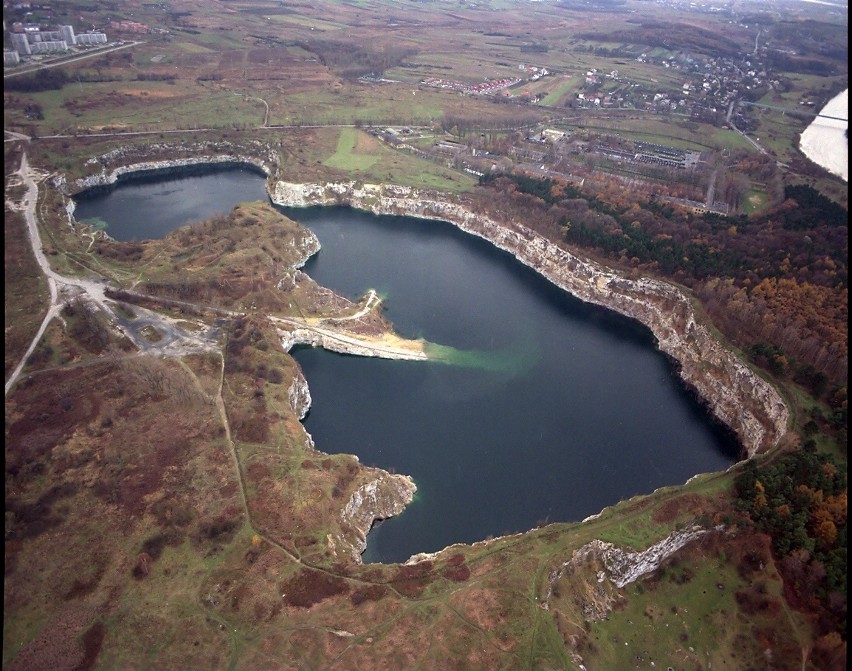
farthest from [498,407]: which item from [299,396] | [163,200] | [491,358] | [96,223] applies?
[163,200]

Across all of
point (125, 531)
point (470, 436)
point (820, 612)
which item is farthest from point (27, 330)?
point (820, 612)

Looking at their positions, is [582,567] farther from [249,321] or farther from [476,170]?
[476,170]

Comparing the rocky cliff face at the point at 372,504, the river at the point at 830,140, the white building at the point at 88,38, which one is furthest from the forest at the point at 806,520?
the white building at the point at 88,38

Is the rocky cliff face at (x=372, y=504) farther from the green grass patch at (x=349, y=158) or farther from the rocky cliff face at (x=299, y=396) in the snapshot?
the green grass patch at (x=349, y=158)

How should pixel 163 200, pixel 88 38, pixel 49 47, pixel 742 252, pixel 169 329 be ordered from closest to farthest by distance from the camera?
pixel 169 329
pixel 742 252
pixel 163 200
pixel 49 47
pixel 88 38

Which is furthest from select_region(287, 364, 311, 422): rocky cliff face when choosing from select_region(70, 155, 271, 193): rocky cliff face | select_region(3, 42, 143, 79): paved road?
select_region(3, 42, 143, 79): paved road

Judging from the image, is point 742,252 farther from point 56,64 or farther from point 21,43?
point 21,43
